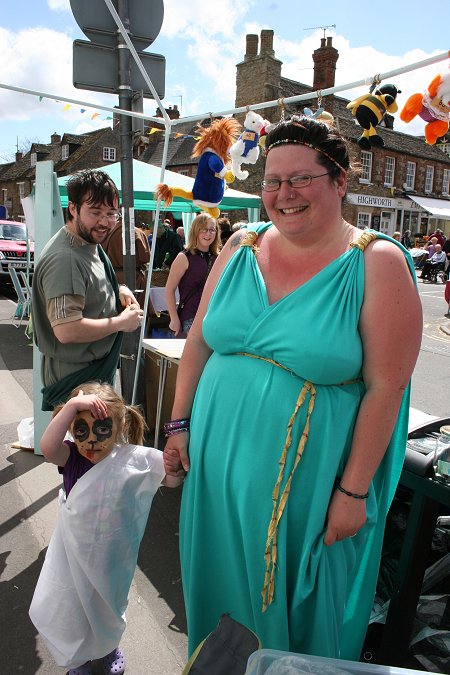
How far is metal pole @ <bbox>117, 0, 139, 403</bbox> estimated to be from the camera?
320cm

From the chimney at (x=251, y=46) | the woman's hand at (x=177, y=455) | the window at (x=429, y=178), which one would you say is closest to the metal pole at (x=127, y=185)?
the woman's hand at (x=177, y=455)

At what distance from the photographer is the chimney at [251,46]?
74.0ft

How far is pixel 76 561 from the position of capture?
1.73 m

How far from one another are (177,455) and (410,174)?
31.0 metres

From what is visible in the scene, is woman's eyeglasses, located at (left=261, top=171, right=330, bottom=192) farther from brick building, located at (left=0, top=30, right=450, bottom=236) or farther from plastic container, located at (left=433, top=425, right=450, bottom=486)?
brick building, located at (left=0, top=30, right=450, bottom=236)

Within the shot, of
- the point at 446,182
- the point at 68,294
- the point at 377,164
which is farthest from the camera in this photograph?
the point at 446,182

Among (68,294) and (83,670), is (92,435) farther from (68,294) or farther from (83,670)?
(83,670)

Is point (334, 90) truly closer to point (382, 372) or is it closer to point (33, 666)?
point (382, 372)

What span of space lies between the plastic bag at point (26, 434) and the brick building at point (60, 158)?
92.9 feet

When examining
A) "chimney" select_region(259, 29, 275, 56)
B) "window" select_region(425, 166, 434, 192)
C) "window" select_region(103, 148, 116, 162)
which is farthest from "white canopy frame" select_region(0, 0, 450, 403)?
"window" select_region(103, 148, 116, 162)

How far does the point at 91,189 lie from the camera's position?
221cm

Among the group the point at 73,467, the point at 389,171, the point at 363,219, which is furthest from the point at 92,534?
the point at 389,171

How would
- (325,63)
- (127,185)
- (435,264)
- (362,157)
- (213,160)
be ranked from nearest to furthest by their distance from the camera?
(213,160), (127,185), (435,264), (325,63), (362,157)

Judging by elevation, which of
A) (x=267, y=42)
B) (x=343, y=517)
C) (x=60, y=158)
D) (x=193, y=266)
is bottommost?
(x=343, y=517)
